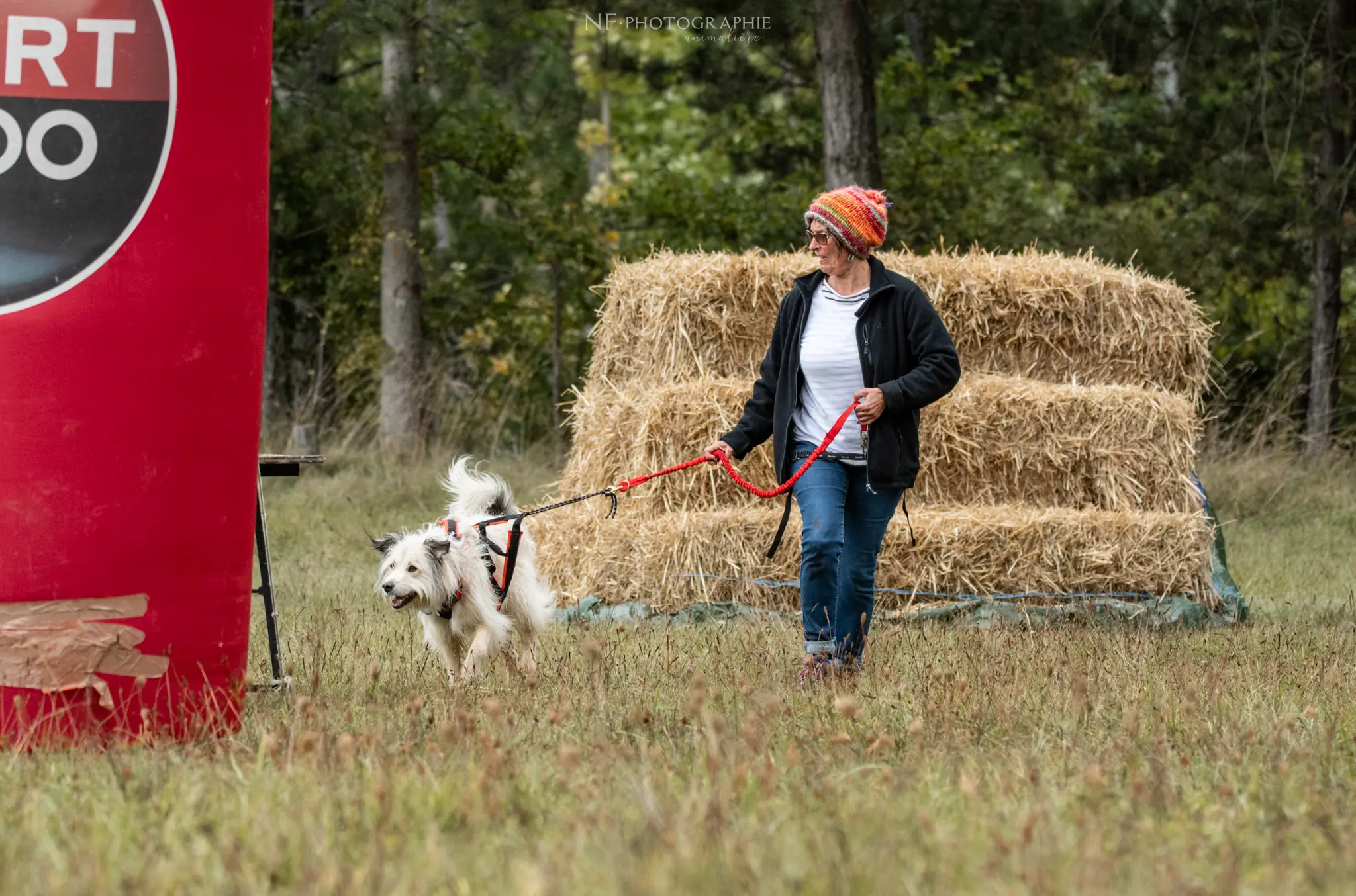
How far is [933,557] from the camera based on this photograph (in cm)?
941

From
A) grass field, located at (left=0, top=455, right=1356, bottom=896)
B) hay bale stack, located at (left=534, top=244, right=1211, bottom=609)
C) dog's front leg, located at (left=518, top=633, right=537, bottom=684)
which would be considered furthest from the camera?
hay bale stack, located at (left=534, top=244, right=1211, bottom=609)

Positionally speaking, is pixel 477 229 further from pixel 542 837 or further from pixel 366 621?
pixel 542 837

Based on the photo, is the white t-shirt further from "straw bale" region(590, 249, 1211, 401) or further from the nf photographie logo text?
the nf photographie logo text

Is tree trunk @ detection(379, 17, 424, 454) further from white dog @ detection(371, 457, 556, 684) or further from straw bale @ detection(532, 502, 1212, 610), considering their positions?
white dog @ detection(371, 457, 556, 684)

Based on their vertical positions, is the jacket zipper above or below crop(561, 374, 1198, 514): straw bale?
above

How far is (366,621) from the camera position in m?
8.58

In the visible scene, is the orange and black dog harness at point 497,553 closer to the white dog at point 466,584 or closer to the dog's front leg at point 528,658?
the white dog at point 466,584

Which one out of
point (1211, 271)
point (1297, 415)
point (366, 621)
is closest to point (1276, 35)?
point (1211, 271)

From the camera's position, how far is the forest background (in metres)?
18.2

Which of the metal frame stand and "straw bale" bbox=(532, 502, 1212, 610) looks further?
"straw bale" bbox=(532, 502, 1212, 610)

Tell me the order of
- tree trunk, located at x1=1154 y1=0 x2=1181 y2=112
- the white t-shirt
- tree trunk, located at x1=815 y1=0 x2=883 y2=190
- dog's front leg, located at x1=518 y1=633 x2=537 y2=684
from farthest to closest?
tree trunk, located at x1=1154 y1=0 x2=1181 y2=112 → tree trunk, located at x1=815 y1=0 x2=883 y2=190 → the white t-shirt → dog's front leg, located at x1=518 y1=633 x2=537 y2=684

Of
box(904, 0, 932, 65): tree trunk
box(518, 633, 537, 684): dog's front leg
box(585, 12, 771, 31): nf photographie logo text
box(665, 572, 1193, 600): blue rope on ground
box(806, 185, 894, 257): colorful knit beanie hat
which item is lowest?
box(665, 572, 1193, 600): blue rope on ground

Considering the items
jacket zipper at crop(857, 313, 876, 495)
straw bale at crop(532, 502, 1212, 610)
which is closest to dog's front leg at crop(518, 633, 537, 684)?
jacket zipper at crop(857, 313, 876, 495)

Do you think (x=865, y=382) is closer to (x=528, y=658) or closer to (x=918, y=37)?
(x=528, y=658)
